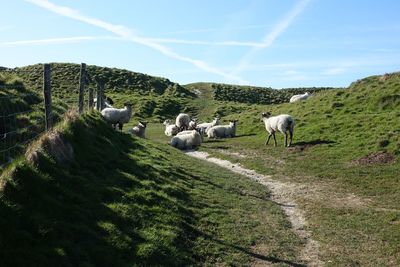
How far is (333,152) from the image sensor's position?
2328 cm

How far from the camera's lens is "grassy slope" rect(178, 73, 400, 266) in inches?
448

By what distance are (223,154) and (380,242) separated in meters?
16.1

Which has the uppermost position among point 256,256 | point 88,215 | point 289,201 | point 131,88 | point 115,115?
point 131,88

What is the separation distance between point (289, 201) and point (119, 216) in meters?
8.02

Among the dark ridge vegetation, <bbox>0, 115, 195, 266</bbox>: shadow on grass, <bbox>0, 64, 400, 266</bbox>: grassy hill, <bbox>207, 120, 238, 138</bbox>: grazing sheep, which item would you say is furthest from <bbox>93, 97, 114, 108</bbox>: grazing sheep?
the dark ridge vegetation

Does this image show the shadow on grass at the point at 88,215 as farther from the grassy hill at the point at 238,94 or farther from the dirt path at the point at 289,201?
the grassy hill at the point at 238,94

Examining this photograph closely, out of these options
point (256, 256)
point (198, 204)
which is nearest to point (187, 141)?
point (198, 204)

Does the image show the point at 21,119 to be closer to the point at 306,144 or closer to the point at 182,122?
the point at 306,144

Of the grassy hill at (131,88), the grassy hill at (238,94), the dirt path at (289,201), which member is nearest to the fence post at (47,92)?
the dirt path at (289,201)

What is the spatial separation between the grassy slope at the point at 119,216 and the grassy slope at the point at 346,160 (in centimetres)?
152

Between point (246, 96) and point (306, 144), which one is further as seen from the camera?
point (246, 96)

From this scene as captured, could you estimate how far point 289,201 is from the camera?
621 inches

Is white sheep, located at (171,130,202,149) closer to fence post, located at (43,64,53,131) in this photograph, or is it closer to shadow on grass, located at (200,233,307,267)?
fence post, located at (43,64,53,131)

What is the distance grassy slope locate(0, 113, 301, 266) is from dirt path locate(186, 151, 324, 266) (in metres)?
0.34
